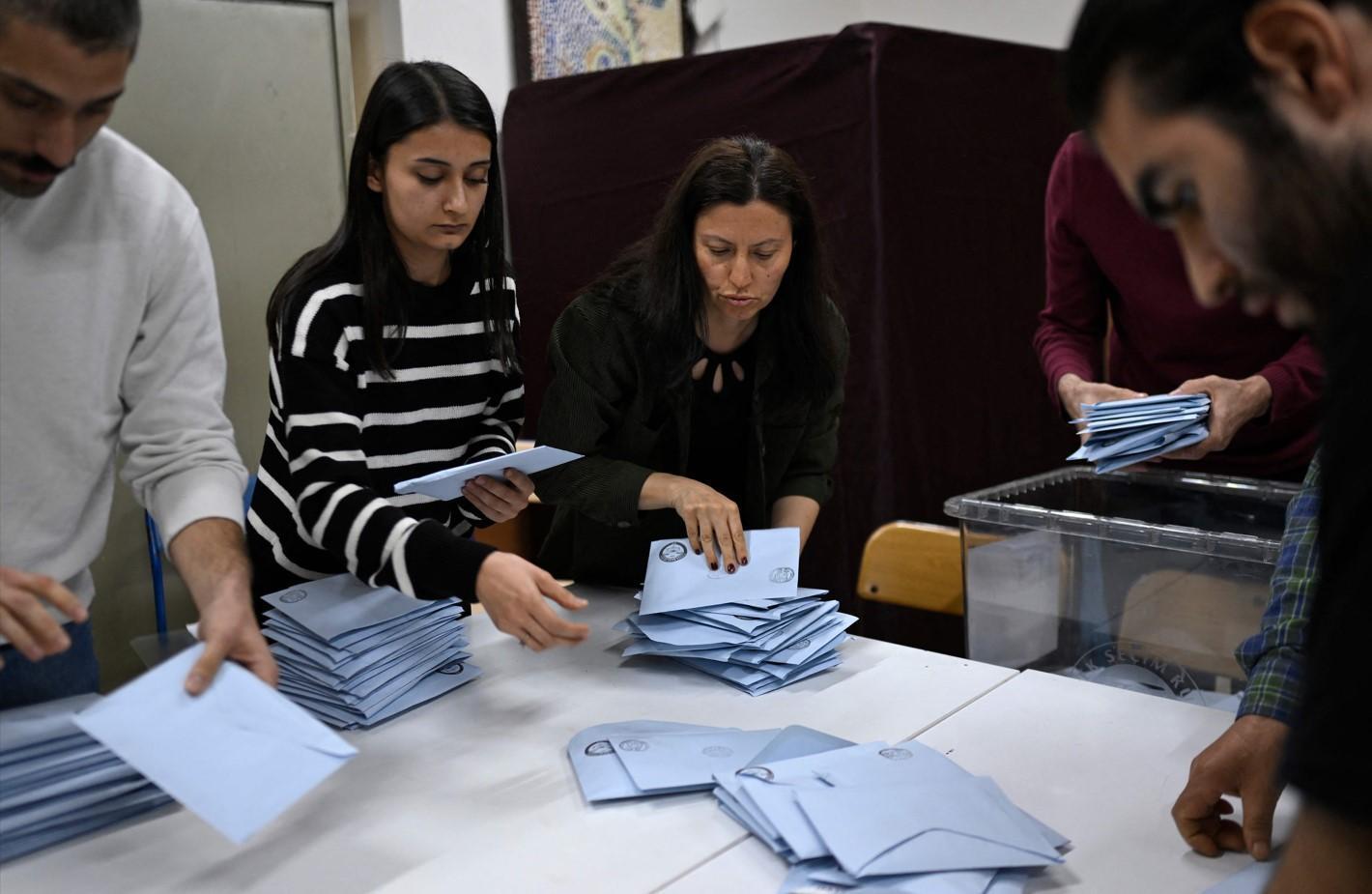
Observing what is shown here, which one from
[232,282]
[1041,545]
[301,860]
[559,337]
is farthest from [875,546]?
[232,282]

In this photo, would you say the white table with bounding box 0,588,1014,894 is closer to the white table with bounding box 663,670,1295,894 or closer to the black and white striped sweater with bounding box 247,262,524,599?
the white table with bounding box 663,670,1295,894

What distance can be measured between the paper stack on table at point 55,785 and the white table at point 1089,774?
0.55 meters

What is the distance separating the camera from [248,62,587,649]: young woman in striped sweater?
1.42m

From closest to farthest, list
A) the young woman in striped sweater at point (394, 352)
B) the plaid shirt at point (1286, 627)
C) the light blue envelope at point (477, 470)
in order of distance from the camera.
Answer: the plaid shirt at point (1286, 627) < the light blue envelope at point (477, 470) < the young woman in striped sweater at point (394, 352)

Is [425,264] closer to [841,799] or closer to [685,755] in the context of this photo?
[685,755]

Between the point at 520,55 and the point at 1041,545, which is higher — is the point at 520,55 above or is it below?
above

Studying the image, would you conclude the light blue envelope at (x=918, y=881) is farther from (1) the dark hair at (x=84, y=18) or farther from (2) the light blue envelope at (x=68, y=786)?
(1) the dark hair at (x=84, y=18)

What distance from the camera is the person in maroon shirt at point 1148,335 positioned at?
1779mm

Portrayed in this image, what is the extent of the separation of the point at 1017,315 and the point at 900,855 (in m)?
2.57

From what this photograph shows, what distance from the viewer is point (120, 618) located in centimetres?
278

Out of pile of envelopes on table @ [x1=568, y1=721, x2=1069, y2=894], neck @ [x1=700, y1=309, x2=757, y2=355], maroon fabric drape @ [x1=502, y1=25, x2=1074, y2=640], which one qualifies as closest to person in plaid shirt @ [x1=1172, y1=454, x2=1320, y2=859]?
pile of envelopes on table @ [x1=568, y1=721, x2=1069, y2=894]

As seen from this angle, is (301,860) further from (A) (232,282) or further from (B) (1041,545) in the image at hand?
(A) (232,282)

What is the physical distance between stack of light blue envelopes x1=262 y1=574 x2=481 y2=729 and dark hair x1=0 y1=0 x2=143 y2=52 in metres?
0.65

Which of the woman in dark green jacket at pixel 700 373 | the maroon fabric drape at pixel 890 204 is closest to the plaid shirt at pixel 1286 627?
the woman in dark green jacket at pixel 700 373
